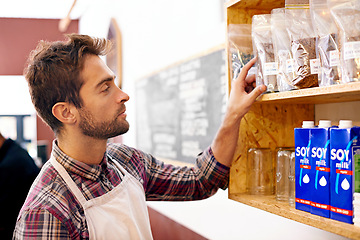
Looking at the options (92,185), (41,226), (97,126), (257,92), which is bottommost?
(41,226)

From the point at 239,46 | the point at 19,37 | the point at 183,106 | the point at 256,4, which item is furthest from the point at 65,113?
the point at 19,37

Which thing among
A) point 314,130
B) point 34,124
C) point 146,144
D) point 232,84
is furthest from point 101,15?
point 314,130

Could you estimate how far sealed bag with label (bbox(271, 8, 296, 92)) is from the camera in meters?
1.17

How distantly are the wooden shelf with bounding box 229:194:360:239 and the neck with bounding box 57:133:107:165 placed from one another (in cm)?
57

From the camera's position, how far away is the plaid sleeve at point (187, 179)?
5.23ft

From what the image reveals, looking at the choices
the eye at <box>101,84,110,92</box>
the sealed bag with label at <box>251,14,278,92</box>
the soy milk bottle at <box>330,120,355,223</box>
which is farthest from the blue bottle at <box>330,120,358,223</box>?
the eye at <box>101,84,110,92</box>

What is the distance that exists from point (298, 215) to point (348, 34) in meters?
0.51

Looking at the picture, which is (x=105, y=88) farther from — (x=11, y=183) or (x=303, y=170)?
(x=11, y=183)

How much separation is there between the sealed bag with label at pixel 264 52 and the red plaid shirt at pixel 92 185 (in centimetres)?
43

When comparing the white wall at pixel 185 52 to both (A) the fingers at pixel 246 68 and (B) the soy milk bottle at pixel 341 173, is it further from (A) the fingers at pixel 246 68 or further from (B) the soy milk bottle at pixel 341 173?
(A) the fingers at pixel 246 68

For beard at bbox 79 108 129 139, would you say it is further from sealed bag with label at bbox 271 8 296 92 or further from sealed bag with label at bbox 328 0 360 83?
sealed bag with label at bbox 328 0 360 83

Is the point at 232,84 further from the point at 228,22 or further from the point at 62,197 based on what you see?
the point at 62,197

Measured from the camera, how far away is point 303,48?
1.12 m

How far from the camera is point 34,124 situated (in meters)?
6.39
